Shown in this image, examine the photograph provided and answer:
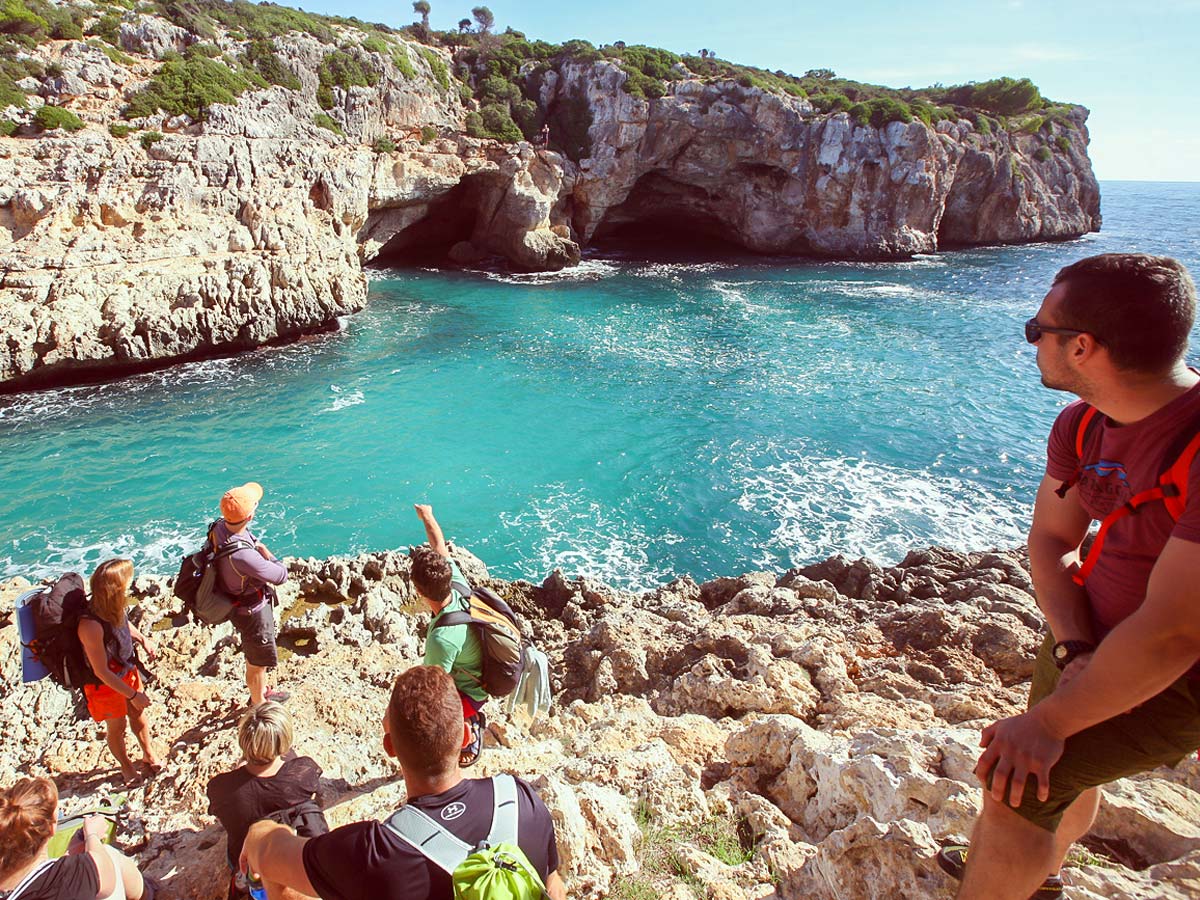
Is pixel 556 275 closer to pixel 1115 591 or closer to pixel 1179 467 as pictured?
pixel 1115 591

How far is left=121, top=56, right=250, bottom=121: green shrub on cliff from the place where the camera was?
24000 millimetres

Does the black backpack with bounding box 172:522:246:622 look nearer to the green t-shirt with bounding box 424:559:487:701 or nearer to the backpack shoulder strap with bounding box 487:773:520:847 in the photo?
the green t-shirt with bounding box 424:559:487:701

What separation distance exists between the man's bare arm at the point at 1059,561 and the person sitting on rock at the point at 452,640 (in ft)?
9.54

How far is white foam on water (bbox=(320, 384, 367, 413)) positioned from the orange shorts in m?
14.6

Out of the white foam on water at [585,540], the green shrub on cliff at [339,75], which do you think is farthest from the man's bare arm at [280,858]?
the green shrub on cliff at [339,75]

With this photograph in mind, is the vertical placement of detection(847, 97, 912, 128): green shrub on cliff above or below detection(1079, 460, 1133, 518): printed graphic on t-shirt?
above

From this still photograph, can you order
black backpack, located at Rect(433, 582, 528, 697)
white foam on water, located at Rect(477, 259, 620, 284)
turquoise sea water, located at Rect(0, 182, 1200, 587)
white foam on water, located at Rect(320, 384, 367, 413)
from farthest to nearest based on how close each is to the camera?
1. white foam on water, located at Rect(477, 259, 620, 284)
2. white foam on water, located at Rect(320, 384, 367, 413)
3. turquoise sea water, located at Rect(0, 182, 1200, 587)
4. black backpack, located at Rect(433, 582, 528, 697)

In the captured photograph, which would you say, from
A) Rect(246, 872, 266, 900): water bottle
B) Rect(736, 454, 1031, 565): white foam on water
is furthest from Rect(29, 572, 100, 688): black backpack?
Rect(736, 454, 1031, 565): white foam on water

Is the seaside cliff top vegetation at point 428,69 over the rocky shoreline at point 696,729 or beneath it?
over

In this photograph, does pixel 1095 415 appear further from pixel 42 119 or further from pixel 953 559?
pixel 42 119

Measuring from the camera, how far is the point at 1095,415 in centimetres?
239

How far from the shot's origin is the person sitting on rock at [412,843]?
2.19 metres

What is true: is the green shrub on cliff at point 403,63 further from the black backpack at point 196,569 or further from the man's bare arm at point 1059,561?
the man's bare arm at point 1059,561

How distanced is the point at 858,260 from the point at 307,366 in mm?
35639
